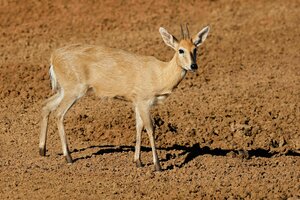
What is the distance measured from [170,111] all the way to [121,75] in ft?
10.9

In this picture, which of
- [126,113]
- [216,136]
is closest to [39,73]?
[126,113]

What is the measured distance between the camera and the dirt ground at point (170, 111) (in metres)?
14.1

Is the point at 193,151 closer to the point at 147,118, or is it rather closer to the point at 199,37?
the point at 147,118

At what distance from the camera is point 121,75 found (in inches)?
604

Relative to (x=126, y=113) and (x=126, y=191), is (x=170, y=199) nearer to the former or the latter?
(x=126, y=191)

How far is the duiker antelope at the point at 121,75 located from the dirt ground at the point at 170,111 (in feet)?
2.76

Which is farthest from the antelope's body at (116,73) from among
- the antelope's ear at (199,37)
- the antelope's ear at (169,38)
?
the antelope's ear at (199,37)

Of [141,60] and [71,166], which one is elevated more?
[141,60]

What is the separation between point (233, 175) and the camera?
572 inches

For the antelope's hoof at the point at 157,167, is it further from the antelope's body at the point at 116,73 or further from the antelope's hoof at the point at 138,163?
the antelope's body at the point at 116,73

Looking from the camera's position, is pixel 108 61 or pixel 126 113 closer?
pixel 108 61

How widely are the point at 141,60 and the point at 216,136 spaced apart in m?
2.73

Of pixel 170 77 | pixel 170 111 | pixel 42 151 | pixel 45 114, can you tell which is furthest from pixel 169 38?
pixel 170 111

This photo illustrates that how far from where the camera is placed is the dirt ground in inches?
554
